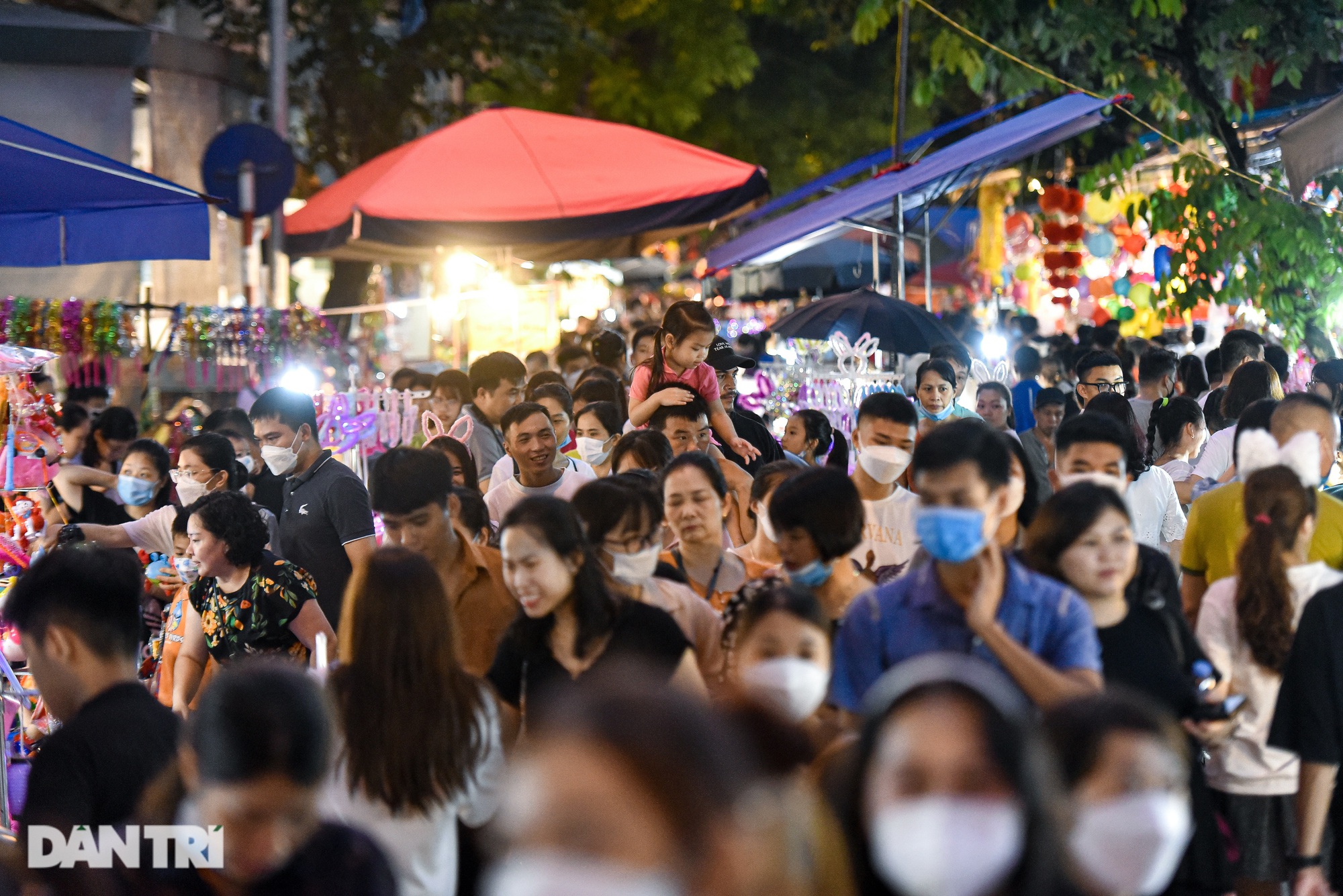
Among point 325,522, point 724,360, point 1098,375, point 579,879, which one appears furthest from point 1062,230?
point 579,879

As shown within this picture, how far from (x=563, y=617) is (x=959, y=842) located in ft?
5.91

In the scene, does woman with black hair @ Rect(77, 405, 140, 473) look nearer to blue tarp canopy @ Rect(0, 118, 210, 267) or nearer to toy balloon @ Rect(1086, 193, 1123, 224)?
blue tarp canopy @ Rect(0, 118, 210, 267)

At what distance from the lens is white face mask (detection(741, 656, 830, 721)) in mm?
3326

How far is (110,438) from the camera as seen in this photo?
341 inches

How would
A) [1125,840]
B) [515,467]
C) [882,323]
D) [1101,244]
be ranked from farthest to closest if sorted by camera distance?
[1101,244]
[882,323]
[515,467]
[1125,840]

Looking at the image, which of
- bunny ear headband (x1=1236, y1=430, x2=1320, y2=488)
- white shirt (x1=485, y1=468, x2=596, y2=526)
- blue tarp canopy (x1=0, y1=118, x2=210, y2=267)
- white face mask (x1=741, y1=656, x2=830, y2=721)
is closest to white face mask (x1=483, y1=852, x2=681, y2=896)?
white face mask (x1=741, y1=656, x2=830, y2=721)

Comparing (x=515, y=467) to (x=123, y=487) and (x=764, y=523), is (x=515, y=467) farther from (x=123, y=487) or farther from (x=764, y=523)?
(x=764, y=523)

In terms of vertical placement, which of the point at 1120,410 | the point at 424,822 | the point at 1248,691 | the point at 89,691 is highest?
the point at 1120,410

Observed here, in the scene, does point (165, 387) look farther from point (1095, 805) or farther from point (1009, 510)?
point (1095, 805)

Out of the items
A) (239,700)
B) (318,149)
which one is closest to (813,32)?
(318,149)

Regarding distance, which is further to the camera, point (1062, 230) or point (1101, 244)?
point (1101, 244)

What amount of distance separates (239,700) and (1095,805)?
57.1 inches

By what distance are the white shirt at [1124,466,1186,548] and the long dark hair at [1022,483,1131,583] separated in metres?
2.72

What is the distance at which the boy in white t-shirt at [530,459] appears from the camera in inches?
249
